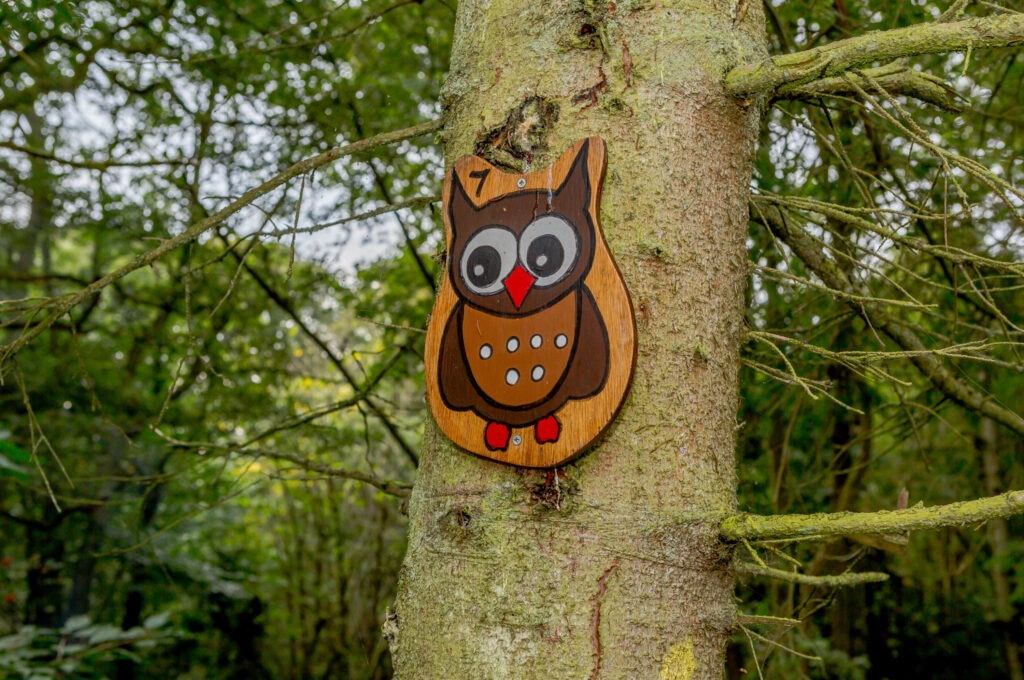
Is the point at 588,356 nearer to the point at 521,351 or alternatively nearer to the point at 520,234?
the point at 521,351

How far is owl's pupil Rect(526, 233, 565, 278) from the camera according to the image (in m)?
1.11

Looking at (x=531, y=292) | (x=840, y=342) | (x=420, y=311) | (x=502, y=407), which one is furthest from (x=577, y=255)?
(x=420, y=311)

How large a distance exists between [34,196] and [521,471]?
3.92 meters

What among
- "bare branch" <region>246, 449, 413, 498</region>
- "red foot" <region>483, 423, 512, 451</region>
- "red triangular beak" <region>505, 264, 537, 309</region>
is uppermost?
"red triangular beak" <region>505, 264, 537, 309</region>

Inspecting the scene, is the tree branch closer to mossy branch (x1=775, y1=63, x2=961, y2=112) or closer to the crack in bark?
mossy branch (x1=775, y1=63, x2=961, y2=112)

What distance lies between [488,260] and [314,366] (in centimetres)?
378

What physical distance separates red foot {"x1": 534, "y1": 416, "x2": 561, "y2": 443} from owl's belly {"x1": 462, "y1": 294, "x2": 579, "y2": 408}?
40 mm

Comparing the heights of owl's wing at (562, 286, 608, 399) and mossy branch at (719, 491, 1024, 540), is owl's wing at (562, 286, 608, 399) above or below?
above

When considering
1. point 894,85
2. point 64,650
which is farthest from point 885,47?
point 64,650

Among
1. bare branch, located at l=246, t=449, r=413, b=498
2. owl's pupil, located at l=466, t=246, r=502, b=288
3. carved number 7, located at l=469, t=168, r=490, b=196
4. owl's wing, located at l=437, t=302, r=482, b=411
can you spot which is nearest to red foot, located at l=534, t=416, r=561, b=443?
owl's wing, located at l=437, t=302, r=482, b=411

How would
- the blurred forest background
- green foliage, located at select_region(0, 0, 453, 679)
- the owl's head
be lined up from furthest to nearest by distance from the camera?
1. green foliage, located at select_region(0, 0, 453, 679)
2. the blurred forest background
3. the owl's head

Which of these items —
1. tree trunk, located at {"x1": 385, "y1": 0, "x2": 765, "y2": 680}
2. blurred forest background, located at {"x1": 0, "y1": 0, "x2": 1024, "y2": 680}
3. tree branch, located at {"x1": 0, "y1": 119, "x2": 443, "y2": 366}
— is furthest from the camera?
blurred forest background, located at {"x1": 0, "y1": 0, "x2": 1024, "y2": 680}

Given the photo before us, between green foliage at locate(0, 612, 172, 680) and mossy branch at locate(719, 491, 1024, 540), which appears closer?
mossy branch at locate(719, 491, 1024, 540)

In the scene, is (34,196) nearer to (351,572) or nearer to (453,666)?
(351,572)
